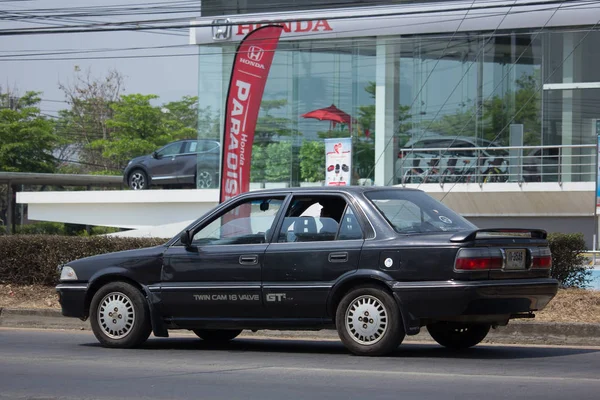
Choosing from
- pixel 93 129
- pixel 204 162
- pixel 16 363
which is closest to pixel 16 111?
pixel 93 129

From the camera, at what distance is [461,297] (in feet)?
27.4

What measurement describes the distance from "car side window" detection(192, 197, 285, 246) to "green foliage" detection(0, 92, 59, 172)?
48.8 m

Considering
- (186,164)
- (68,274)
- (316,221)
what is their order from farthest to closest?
(186,164), (68,274), (316,221)

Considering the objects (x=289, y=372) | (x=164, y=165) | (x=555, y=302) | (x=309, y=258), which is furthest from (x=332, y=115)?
(x=289, y=372)

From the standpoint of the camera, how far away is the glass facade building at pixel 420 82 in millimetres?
27078

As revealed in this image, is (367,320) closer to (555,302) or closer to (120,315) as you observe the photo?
(120,315)

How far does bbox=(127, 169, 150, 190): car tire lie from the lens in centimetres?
3362

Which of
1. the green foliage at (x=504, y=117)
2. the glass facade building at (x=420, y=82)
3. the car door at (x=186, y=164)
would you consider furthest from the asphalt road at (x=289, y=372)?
the car door at (x=186, y=164)

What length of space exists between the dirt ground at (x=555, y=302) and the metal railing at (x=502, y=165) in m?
14.2

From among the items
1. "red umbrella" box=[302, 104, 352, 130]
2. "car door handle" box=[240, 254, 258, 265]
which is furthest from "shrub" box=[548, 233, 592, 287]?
"red umbrella" box=[302, 104, 352, 130]

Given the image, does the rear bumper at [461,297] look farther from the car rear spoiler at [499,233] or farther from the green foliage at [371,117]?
the green foliage at [371,117]

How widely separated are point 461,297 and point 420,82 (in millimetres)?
20886

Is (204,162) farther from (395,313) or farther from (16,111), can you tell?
(16,111)

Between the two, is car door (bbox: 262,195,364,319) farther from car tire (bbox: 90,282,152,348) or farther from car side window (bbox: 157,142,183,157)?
car side window (bbox: 157,142,183,157)
